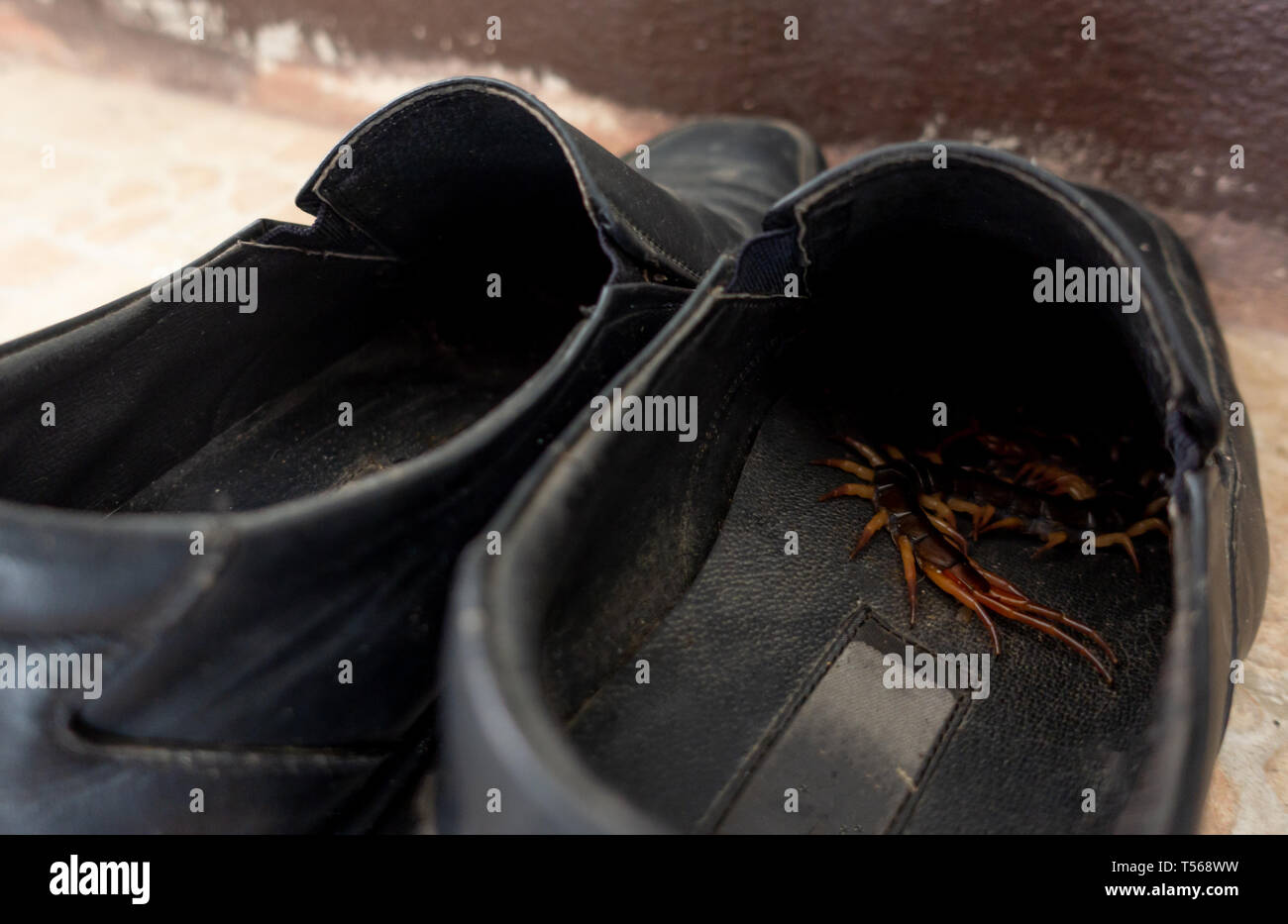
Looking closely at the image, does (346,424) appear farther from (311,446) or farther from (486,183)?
(486,183)

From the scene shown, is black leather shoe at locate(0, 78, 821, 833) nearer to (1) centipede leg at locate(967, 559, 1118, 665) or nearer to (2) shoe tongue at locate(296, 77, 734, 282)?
(2) shoe tongue at locate(296, 77, 734, 282)

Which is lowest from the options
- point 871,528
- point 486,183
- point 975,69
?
point 871,528

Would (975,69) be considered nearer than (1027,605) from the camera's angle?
No

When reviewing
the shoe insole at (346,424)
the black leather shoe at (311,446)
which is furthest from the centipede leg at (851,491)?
the shoe insole at (346,424)

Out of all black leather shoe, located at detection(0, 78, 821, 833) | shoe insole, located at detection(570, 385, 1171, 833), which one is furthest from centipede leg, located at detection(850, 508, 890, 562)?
black leather shoe, located at detection(0, 78, 821, 833)

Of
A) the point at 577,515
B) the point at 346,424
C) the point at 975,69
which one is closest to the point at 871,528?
the point at 577,515
